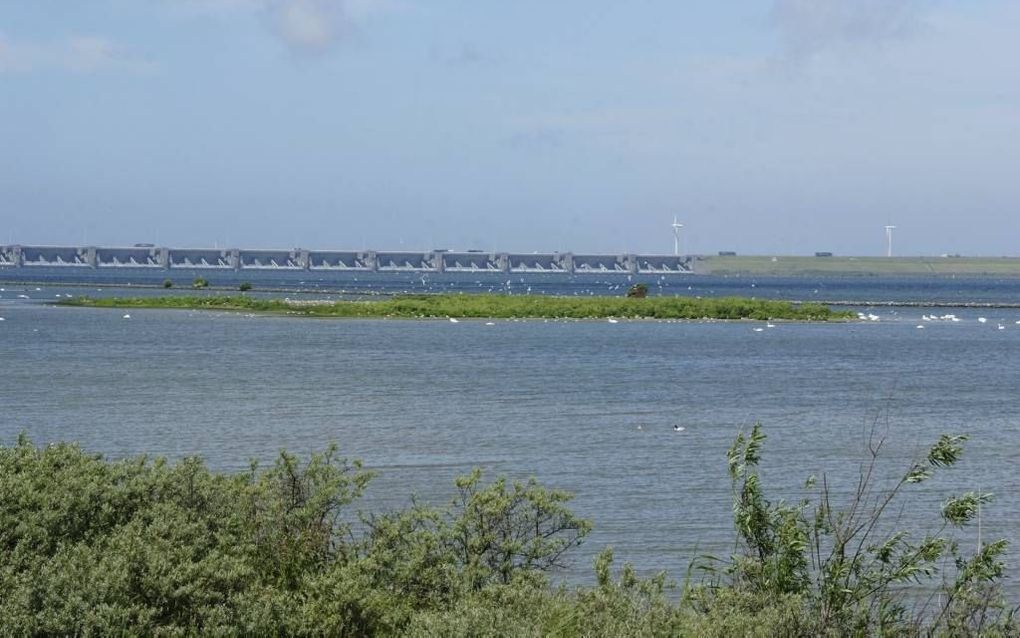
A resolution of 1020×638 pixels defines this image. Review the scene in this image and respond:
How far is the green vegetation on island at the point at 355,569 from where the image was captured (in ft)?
32.8

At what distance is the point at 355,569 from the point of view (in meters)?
11.4

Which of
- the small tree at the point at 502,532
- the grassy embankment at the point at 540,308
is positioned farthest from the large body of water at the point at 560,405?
the grassy embankment at the point at 540,308

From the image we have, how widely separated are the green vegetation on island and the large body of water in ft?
4.72

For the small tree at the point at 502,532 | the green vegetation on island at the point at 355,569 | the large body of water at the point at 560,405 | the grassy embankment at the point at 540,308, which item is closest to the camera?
the green vegetation on island at the point at 355,569

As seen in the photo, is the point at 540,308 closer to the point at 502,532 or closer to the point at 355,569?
the point at 502,532

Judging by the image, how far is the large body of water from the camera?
2359cm

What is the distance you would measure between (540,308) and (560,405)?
176ft

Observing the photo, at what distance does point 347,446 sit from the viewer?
2872 cm

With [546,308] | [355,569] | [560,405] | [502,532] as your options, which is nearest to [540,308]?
[546,308]

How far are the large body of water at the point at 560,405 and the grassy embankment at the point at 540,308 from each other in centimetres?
1397

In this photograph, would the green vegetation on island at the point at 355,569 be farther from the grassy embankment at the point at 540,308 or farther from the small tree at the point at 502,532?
the grassy embankment at the point at 540,308

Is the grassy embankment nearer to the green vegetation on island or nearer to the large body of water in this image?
the large body of water

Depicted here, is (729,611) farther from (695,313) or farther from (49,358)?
(695,313)

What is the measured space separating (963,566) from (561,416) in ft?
78.5
